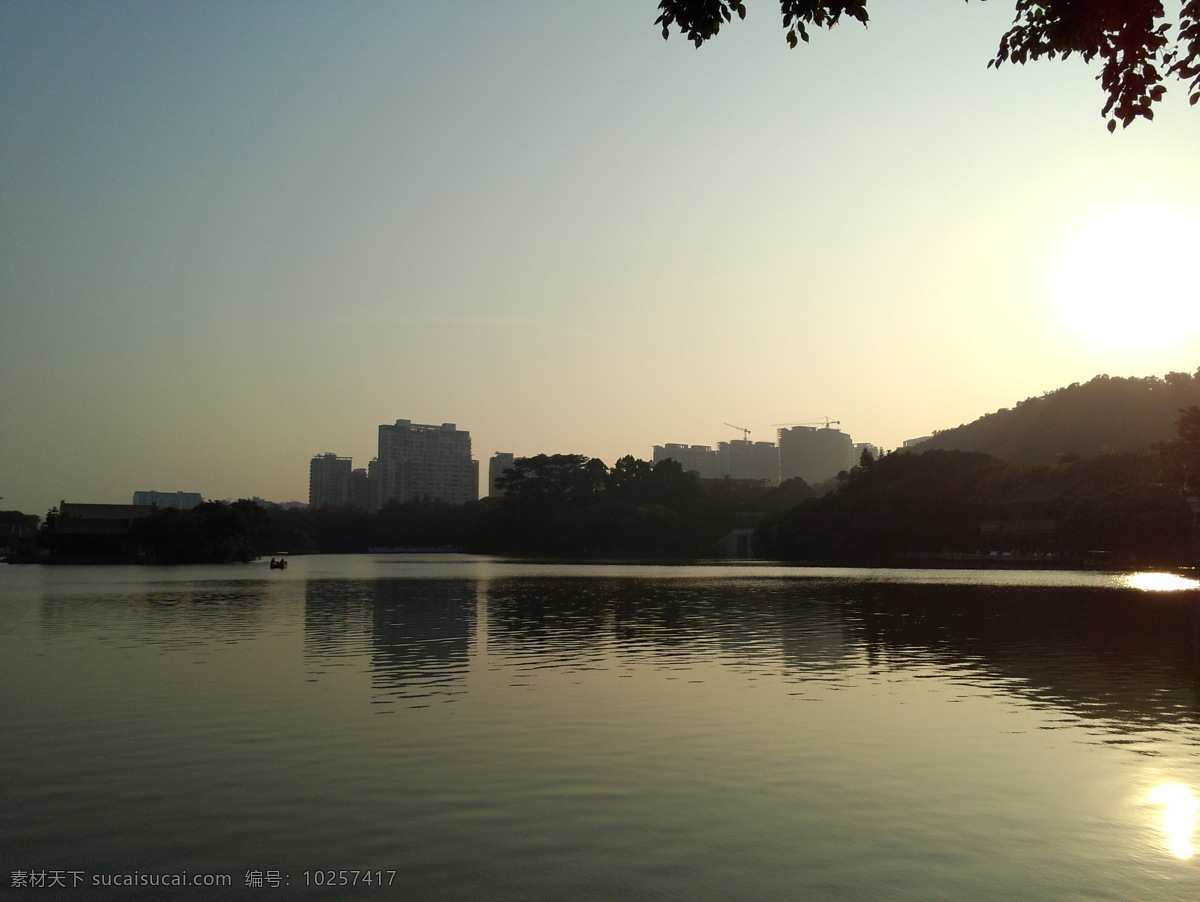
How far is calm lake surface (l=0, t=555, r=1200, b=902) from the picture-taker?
8141 millimetres

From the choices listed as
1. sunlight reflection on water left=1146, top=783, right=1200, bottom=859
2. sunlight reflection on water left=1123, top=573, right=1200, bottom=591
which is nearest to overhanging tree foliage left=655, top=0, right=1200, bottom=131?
sunlight reflection on water left=1146, top=783, right=1200, bottom=859

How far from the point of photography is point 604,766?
39.5 feet

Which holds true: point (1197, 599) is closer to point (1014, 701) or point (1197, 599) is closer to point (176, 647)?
point (1014, 701)

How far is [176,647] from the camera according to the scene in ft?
81.9

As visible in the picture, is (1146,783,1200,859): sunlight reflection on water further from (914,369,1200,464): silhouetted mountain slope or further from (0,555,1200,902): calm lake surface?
(914,369,1200,464): silhouetted mountain slope

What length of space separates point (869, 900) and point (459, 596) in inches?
1590

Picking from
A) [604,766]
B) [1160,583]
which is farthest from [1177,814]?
[1160,583]

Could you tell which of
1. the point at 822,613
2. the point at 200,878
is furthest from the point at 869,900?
the point at 822,613

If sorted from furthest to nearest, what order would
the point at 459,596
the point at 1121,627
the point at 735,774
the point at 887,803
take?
1. the point at 459,596
2. the point at 1121,627
3. the point at 735,774
4. the point at 887,803

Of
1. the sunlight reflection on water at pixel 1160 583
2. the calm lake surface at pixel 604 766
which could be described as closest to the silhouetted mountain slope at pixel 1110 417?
the sunlight reflection on water at pixel 1160 583

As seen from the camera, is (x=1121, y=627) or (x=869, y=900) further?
(x=1121, y=627)

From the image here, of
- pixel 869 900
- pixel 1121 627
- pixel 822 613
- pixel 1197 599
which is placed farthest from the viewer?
pixel 1197 599

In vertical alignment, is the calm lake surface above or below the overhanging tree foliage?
below

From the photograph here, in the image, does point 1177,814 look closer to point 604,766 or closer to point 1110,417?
point 604,766
